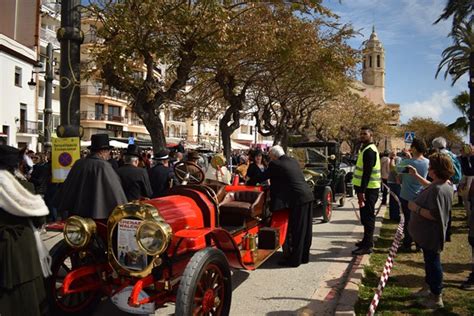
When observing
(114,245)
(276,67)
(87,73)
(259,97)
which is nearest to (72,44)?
(114,245)

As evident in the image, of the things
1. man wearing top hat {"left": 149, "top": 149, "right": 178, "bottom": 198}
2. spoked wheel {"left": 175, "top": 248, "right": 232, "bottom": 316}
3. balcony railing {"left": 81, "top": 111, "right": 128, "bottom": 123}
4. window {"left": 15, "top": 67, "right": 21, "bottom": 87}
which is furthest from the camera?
balcony railing {"left": 81, "top": 111, "right": 128, "bottom": 123}

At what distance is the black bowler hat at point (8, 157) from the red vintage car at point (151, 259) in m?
0.81

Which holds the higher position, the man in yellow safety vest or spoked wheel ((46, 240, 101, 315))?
the man in yellow safety vest

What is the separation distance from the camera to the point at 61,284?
3.91 m

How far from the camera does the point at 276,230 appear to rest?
579 cm

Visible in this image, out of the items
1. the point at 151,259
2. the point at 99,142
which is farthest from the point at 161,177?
the point at 151,259

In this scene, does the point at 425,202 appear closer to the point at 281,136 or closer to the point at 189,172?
the point at 189,172

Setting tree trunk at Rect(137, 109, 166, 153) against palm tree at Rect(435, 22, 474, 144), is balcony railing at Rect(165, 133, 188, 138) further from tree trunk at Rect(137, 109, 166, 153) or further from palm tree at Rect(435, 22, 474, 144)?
tree trunk at Rect(137, 109, 166, 153)

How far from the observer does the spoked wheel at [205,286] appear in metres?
3.36

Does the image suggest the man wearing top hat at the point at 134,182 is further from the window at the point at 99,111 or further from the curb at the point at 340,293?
the window at the point at 99,111

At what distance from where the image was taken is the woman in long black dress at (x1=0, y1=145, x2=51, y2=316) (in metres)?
2.94

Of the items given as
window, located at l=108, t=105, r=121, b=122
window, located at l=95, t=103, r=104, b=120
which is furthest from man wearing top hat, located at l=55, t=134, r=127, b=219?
window, located at l=108, t=105, r=121, b=122

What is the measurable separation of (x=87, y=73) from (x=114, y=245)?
814 cm

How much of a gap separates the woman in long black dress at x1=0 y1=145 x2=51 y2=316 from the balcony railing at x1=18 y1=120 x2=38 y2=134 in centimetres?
3018
